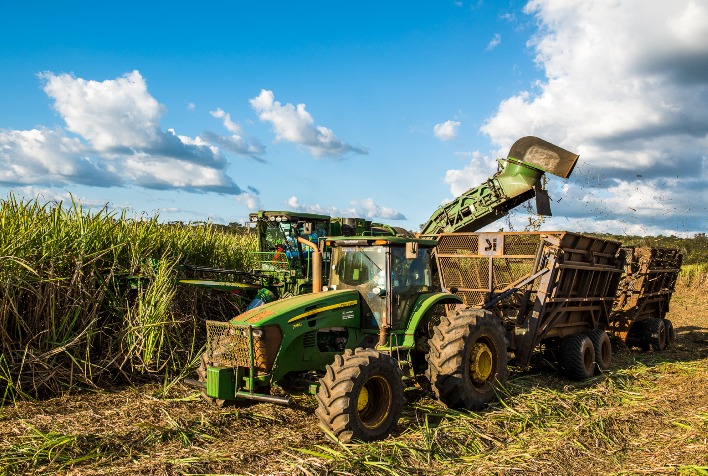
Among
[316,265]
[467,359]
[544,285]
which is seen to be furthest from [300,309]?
[544,285]

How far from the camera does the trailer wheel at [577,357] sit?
28.3ft

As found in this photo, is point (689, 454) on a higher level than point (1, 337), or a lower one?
lower

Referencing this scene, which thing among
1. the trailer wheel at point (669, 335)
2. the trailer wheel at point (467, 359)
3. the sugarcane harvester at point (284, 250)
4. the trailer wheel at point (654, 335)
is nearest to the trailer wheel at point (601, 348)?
the trailer wheel at point (654, 335)

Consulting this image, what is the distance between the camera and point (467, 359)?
21.9 feet

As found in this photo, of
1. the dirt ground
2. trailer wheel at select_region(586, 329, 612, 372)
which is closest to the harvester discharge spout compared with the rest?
trailer wheel at select_region(586, 329, 612, 372)

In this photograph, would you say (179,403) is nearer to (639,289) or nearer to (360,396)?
(360,396)

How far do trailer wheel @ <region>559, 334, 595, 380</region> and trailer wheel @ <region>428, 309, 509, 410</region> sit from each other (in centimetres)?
187

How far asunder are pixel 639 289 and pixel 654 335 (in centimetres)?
93

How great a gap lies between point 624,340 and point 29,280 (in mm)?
10489

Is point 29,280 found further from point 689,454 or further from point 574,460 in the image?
point 689,454

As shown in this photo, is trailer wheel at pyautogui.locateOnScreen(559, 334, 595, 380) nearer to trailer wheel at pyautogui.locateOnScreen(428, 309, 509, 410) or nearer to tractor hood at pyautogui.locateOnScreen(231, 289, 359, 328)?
trailer wheel at pyautogui.locateOnScreen(428, 309, 509, 410)

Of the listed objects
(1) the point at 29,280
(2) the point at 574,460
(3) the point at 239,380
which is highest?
(1) the point at 29,280

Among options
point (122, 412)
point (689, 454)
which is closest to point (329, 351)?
point (122, 412)

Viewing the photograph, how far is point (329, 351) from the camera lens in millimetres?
6648
